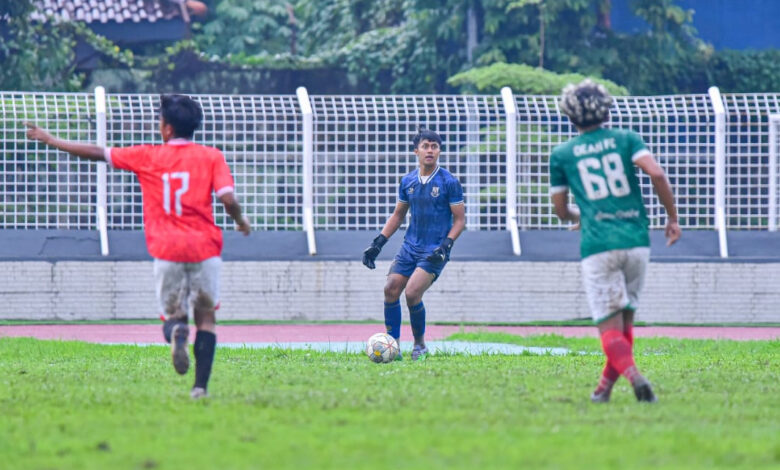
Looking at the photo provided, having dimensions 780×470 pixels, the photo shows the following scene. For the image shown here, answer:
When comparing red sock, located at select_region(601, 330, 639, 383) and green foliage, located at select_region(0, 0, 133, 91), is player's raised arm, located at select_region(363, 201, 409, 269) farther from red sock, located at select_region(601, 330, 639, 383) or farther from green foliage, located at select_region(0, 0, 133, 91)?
green foliage, located at select_region(0, 0, 133, 91)

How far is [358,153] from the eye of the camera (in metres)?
18.6

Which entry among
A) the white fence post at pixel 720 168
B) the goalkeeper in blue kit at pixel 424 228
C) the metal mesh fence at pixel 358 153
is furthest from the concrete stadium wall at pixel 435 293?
the goalkeeper in blue kit at pixel 424 228

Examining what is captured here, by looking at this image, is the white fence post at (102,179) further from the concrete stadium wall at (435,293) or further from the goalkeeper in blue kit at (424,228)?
the goalkeeper in blue kit at (424,228)

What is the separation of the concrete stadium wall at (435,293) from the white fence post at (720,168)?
493 mm

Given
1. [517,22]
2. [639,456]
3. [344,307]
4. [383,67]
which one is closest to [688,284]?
[344,307]

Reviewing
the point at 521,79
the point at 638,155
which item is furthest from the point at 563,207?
the point at 521,79

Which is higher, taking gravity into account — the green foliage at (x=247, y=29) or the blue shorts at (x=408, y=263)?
the green foliage at (x=247, y=29)

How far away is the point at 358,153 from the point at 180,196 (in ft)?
35.7

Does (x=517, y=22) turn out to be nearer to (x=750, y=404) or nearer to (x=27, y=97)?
(x=27, y=97)

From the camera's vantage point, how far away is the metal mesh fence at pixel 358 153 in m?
18.4

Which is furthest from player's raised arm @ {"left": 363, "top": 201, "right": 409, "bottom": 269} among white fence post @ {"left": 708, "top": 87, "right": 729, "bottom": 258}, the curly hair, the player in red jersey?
white fence post @ {"left": 708, "top": 87, "right": 729, "bottom": 258}

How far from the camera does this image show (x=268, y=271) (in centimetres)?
1859

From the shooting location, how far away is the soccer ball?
1085 centimetres

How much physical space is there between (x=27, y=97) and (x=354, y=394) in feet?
39.4
